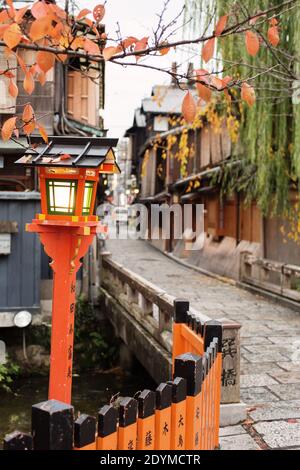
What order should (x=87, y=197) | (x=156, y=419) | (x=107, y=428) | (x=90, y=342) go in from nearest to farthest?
(x=107, y=428), (x=156, y=419), (x=87, y=197), (x=90, y=342)

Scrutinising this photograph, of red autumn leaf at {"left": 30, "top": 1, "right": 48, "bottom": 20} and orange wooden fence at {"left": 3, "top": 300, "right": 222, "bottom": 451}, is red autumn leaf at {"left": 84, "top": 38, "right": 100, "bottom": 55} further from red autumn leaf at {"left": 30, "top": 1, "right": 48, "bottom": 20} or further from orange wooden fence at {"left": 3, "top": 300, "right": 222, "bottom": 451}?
orange wooden fence at {"left": 3, "top": 300, "right": 222, "bottom": 451}

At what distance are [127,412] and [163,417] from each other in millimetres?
497

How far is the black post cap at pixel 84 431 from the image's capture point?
96.7 inches

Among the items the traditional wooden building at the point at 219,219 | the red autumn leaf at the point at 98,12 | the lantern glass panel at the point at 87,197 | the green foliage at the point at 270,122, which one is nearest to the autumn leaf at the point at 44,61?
the red autumn leaf at the point at 98,12

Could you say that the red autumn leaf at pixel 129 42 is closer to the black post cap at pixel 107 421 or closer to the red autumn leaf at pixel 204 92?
the red autumn leaf at pixel 204 92

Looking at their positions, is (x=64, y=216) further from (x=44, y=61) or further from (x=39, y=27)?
(x=39, y=27)

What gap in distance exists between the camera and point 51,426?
2.25 meters

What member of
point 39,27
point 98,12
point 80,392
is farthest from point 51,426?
point 80,392

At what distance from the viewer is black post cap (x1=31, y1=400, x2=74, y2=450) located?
7.39 ft

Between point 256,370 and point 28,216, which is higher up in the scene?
point 28,216

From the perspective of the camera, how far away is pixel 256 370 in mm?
7559

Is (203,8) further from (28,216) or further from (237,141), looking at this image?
(28,216)
